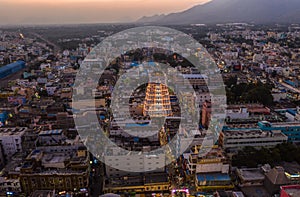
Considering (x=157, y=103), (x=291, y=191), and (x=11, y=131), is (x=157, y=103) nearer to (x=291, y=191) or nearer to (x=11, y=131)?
(x=11, y=131)

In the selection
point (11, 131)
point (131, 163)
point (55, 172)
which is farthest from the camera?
point (11, 131)

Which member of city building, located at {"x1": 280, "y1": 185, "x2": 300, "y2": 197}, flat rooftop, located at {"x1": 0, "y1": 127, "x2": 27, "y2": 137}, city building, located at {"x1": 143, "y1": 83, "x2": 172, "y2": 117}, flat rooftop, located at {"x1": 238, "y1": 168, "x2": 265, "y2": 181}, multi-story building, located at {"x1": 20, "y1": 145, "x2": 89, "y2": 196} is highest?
city building, located at {"x1": 143, "y1": 83, "x2": 172, "y2": 117}

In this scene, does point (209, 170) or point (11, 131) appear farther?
point (11, 131)

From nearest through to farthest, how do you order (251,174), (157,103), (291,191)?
(291,191)
(251,174)
(157,103)

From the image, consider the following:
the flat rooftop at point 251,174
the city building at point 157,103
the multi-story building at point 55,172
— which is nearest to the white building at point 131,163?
the multi-story building at point 55,172

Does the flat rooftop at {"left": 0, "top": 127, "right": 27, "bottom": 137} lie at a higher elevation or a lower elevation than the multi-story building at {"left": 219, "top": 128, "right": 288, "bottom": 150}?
higher

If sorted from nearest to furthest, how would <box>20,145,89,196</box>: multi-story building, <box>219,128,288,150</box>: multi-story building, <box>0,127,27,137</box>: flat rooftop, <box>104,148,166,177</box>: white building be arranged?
<box>20,145,89,196</box>: multi-story building, <box>104,148,166,177</box>: white building, <box>219,128,288,150</box>: multi-story building, <box>0,127,27,137</box>: flat rooftop

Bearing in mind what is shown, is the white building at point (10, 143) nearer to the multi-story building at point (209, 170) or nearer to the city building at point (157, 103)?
the city building at point (157, 103)

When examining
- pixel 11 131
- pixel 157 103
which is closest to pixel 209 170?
pixel 157 103

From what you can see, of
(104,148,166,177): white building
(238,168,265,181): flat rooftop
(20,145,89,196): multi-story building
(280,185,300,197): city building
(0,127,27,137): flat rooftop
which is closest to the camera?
(280,185,300,197): city building

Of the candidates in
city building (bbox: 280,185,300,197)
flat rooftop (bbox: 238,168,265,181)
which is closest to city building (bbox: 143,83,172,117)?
flat rooftop (bbox: 238,168,265,181)

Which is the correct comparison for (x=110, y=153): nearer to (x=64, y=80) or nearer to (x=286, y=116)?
(x=286, y=116)

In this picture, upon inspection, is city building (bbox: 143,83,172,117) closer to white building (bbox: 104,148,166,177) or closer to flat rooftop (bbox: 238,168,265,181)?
white building (bbox: 104,148,166,177)
